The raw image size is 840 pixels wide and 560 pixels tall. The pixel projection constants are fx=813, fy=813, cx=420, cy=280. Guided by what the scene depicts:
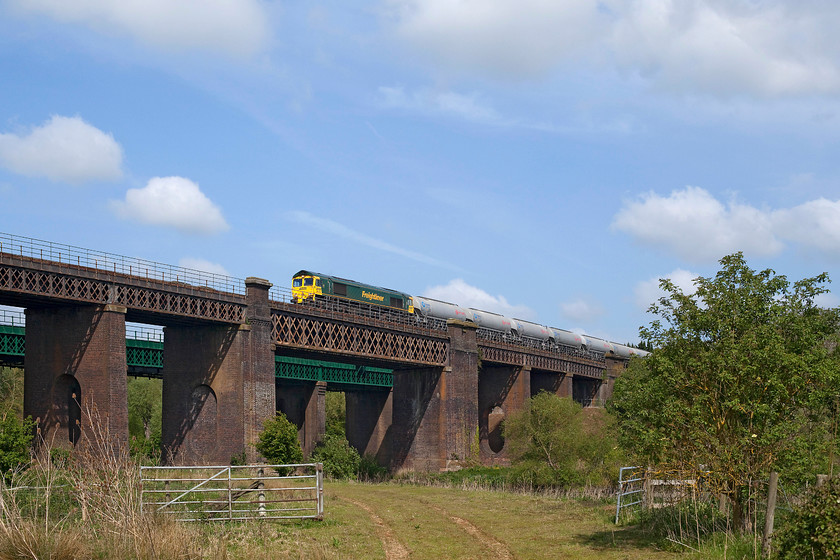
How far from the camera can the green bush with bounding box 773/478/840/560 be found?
1276 centimetres

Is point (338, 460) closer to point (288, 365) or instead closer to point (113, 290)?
point (288, 365)

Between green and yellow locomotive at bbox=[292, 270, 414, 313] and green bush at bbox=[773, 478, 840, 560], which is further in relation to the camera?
green and yellow locomotive at bbox=[292, 270, 414, 313]

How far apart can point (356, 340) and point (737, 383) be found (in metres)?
39.1

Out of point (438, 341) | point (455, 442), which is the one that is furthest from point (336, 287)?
point (455, 442)

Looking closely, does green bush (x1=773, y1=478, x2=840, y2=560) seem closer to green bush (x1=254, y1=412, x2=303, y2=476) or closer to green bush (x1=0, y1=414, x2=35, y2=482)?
green bush (x1=0, y1=414, x2=35, y2=482)

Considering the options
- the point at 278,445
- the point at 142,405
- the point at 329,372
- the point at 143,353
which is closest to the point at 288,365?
the point at 329,372

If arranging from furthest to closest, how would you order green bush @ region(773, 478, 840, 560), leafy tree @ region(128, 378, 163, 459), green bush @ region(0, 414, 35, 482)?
leafy tree @ region(128, 378, 163, 459), green bush @ region(0, 414, 35, 482), green bush @ region(773, 478, 840, 560)

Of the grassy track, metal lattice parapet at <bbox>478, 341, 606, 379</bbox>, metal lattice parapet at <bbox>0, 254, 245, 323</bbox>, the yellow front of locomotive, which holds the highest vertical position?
the yellow front of locomotive

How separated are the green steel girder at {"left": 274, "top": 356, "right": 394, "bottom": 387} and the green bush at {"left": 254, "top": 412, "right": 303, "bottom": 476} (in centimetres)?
1554

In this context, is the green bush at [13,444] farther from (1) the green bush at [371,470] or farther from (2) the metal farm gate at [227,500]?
(1) the green bush at [371,470]

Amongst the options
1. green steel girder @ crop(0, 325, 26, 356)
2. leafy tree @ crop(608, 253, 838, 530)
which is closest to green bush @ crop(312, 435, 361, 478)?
green steel girder @ crop(0, 325, 26, 356)

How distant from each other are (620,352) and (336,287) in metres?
43.2

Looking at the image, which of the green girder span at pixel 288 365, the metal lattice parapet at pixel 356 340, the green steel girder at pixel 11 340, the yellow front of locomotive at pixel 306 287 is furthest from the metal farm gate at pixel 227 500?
the yellow front of locomotive at pixel 306 287

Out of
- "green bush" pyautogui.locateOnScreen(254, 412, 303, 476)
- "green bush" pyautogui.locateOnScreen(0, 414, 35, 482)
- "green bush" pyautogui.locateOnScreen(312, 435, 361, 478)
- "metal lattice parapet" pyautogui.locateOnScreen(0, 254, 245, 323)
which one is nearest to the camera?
"green bush" pyautogui.locateOnScreen(0, 414, 35, 482)
